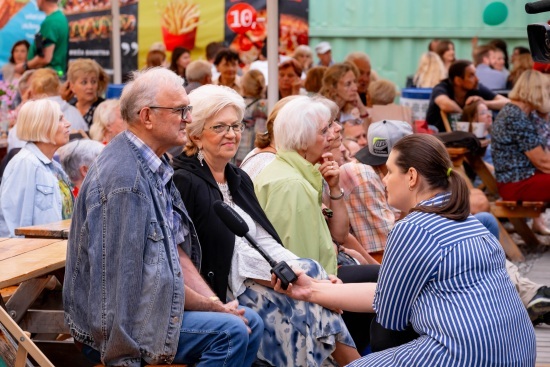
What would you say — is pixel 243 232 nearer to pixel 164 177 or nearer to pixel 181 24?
pixel 164 177

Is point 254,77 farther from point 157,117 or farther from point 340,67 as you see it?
point 157,117

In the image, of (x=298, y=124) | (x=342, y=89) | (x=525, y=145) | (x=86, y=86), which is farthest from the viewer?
(x=86, y=86)

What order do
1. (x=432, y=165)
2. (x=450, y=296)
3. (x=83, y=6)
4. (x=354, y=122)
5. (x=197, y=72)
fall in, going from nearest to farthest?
(x=450, y=296) < (x=432, y=165) < (x=354, y=122) < (x=197, y=72) < (x=83, y=6)

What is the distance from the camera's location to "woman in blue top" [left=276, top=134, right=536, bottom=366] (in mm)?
3625

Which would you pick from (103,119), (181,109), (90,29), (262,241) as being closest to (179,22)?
(90,29)

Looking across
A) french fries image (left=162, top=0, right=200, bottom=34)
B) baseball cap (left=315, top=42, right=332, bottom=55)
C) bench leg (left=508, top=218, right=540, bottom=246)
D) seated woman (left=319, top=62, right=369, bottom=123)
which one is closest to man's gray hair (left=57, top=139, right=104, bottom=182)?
seated woman (left=319, top=62, right=369, bottom=123)

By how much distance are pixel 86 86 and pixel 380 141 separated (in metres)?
3.86

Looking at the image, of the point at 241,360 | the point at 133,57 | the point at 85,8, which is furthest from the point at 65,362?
the point at 133,57

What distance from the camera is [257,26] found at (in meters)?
12.9

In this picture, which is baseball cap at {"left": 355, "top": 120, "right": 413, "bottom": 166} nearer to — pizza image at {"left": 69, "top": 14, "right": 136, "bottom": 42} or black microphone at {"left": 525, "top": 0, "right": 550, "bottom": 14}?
black microphone at {"left": 525, "top": 0, "right": 550, "bottom": 14}

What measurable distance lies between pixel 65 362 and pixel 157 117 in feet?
4.98

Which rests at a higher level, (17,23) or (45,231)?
(17,23)

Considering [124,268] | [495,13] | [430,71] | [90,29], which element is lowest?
[124,268]

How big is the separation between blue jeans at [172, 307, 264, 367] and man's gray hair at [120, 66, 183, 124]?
0.84 m
